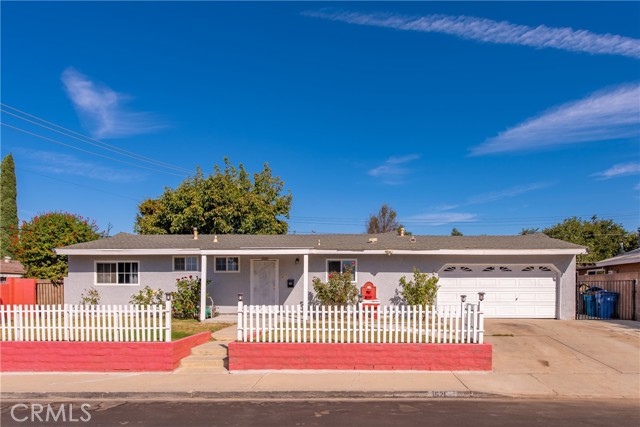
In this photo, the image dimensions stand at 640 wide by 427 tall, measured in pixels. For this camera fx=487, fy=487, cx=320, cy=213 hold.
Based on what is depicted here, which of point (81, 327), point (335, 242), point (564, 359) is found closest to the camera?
point (81, 327)

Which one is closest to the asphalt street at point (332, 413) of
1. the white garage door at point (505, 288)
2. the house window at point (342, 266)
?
the white garage door at point (505, 288)

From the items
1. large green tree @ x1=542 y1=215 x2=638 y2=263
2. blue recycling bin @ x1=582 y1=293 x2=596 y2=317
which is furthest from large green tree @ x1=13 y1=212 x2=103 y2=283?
large green tree @ x1=542 y1=215 x2=638 y2=263

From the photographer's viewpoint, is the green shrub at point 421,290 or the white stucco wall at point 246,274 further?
the white stucco wall at point 246,274

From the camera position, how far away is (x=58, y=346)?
10.1 meters

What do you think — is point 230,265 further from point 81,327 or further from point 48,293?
point 48,293

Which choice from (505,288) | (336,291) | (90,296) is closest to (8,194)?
(90,296)

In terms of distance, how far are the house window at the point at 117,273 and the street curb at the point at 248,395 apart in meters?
9.77

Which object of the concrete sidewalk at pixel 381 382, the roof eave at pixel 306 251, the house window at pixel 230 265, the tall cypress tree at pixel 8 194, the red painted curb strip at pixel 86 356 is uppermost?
the tall cypress tree at pixel 8 194

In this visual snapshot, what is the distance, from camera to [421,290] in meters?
16.6

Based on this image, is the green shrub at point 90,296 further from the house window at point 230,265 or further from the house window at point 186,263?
the house window at point 230,265

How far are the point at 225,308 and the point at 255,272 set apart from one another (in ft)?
5.70

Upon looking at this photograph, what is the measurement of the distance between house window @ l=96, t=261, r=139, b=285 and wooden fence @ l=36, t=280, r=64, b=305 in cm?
353

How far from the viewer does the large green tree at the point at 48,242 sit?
24.3 m

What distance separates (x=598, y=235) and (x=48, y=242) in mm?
43608
